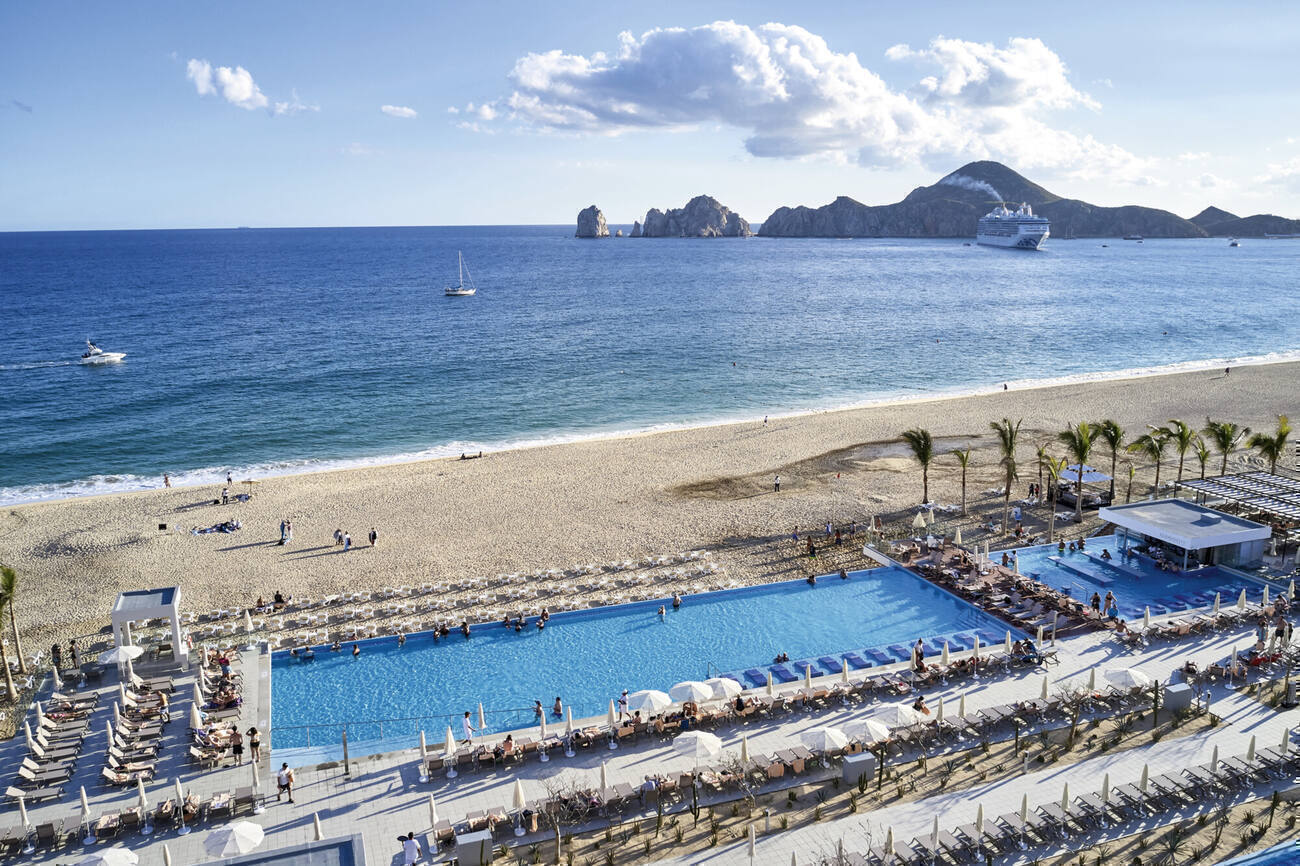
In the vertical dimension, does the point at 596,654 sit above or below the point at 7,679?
below

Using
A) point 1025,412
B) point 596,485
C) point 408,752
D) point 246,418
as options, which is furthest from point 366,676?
point 1025,412

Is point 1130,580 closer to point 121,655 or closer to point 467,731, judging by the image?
point 467,731

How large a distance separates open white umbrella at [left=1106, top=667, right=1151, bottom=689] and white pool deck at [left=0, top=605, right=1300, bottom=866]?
1.30 m

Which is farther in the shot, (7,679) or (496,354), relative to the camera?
(496,354)

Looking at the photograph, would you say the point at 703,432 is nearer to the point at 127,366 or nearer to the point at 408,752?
the point at 408,752

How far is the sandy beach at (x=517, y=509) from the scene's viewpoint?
103 feet

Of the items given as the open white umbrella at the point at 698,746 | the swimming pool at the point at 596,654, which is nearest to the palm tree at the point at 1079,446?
the swimming pool at the point at 596,654

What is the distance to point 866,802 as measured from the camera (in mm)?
16734

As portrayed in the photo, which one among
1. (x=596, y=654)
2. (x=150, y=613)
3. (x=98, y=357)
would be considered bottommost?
(x=596, y=654)

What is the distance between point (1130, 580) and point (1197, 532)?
261cm

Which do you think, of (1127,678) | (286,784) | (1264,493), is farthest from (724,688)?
(1264,493)

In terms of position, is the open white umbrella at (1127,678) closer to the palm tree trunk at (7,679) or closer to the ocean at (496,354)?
the palm tree trunk at (7,679)

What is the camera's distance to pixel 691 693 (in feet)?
64.0

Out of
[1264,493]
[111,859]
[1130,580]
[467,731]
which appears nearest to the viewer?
[111,859]
